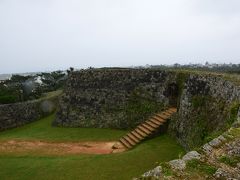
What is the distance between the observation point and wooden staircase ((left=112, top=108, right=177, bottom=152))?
57.7ft

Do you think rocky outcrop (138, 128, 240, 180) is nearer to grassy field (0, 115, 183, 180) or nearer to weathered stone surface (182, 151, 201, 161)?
weathered stone surface (182, 151, 201, 161)

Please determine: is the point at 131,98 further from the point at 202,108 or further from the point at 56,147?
the point at 202,108

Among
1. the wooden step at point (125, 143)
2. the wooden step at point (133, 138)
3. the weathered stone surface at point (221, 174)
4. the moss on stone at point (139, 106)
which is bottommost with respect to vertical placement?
the wooden step at point (125, 143)

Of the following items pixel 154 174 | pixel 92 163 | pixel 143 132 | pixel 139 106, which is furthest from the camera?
pixel 139 106

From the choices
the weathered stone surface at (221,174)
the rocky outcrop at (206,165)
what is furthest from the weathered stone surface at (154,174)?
the weathered stone surface at (221,174)

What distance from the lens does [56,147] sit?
59.6 ft

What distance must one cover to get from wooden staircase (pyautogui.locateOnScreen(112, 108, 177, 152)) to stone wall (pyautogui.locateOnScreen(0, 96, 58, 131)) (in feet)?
29.9

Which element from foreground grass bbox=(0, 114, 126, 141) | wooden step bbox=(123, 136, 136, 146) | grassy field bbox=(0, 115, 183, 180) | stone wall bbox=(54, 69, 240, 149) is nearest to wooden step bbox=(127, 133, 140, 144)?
wooden step bbox=(123, 136, 136, 146)

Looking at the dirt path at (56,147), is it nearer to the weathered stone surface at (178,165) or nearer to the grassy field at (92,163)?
the grassy field at (92,163)

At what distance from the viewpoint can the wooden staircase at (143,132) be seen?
17594 mm

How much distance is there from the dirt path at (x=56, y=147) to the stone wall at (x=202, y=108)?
139 inches

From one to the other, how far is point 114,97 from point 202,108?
7.95 metres

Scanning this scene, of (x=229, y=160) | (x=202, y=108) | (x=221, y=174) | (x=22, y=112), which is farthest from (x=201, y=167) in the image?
(x=22, y=112)

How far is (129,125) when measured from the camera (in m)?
21.3
